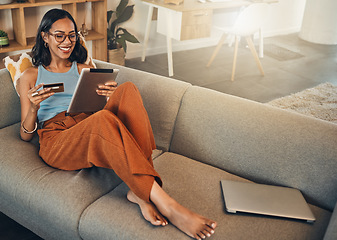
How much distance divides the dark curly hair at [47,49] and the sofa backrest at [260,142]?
23.5 inches

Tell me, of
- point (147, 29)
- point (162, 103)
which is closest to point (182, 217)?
point (162, 103)

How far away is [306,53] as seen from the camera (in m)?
4.89

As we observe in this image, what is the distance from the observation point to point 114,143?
1439 mm

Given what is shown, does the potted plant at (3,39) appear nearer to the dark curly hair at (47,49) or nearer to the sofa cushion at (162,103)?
the dark curly hair at (47,49)

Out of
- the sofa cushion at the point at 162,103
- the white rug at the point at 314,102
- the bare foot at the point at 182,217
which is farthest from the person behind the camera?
the white rug at the point at 314,102

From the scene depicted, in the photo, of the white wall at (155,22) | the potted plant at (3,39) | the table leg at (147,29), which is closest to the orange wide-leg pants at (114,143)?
→ the potted plant at (3,39)

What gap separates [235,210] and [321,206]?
41cm

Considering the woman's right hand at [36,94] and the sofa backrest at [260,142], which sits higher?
the woman's right hand at [36,94]

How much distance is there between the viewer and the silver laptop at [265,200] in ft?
4.68

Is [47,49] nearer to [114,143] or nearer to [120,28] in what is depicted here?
[114,143]

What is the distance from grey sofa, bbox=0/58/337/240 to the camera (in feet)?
4.58

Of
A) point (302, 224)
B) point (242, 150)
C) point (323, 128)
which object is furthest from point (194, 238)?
point (323, 128)

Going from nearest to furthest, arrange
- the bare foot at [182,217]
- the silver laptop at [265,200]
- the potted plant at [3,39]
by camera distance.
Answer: the bare foot at [182,217]
the silver laptop at [265,200]
the potted plant at [3,39]

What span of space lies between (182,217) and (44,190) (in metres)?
0.56
